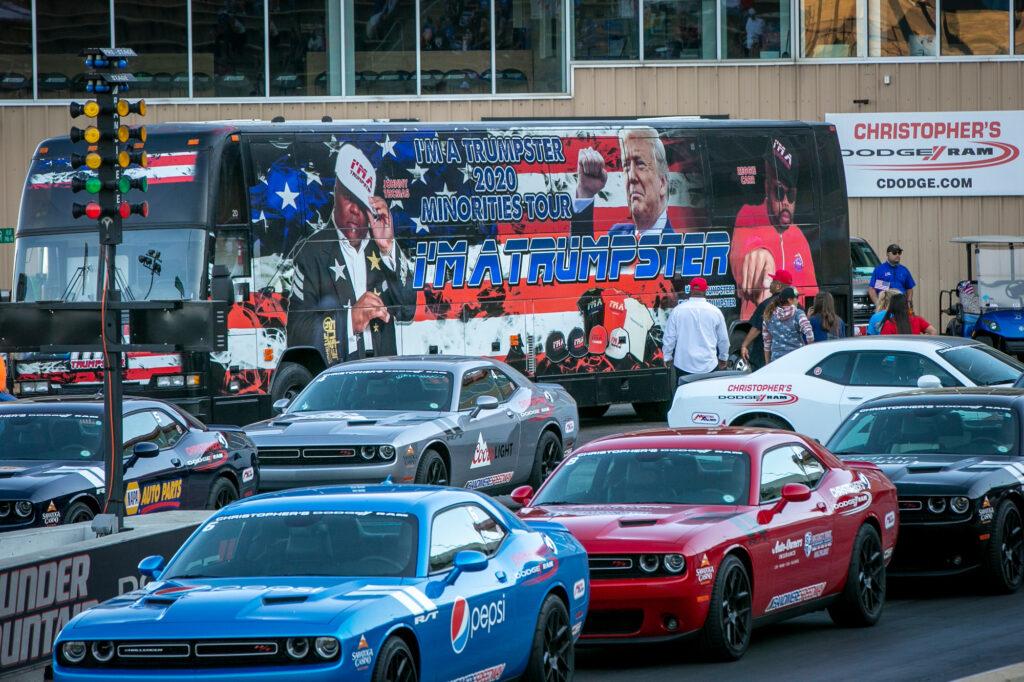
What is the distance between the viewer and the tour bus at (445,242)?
2011 centimetres

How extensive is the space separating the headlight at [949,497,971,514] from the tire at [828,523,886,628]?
0.92 m

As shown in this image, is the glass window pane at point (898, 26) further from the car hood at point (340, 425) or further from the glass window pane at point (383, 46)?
the car hood at point (340, 425)

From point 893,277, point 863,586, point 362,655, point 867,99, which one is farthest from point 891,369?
point 867,99

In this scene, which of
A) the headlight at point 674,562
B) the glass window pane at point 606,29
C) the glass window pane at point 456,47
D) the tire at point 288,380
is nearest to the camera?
the headlight at point 674,562

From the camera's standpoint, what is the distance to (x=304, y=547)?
7879 millimetres

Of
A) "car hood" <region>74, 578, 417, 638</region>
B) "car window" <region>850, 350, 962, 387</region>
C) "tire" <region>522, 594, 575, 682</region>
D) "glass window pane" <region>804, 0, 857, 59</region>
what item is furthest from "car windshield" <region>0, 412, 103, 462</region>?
"glass window pane" <region>804, 0, 857, 59</region>

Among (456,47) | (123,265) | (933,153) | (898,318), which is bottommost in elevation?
(898,318)

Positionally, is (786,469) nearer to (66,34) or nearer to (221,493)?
(221,493)

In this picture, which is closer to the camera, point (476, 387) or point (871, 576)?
point (871, 576)

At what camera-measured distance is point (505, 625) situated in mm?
8086

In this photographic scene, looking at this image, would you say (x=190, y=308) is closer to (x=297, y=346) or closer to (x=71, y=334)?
(x=71, y=334)

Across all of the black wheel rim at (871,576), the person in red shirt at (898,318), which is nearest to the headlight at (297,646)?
the black wheel rim at (871,576)

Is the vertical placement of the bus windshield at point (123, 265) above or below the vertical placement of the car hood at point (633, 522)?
above

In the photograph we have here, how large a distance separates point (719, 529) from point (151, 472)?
597 cm
